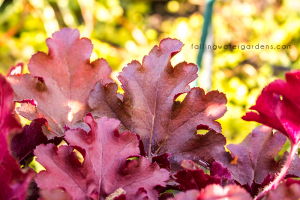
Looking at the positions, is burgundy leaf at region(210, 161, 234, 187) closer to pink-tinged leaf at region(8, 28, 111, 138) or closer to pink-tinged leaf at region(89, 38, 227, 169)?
pink-tinged leaf at region(89, 38, 227, 169)

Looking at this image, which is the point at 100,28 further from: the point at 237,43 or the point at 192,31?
the point at 237,43

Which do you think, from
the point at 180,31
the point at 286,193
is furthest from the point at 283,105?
the point at 180,31

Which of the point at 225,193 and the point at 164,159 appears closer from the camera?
the point at 225,193

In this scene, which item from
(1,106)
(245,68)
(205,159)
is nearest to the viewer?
(1,106)

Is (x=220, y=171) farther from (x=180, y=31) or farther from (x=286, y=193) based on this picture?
(x=180, y=31)

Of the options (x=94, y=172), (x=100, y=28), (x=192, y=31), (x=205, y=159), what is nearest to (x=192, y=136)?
(x=205, y=159)

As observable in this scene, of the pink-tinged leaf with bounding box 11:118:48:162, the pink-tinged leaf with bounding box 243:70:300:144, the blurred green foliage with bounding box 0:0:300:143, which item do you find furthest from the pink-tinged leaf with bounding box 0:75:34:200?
the blurred green foliage with bounding box 0:0:300:143
